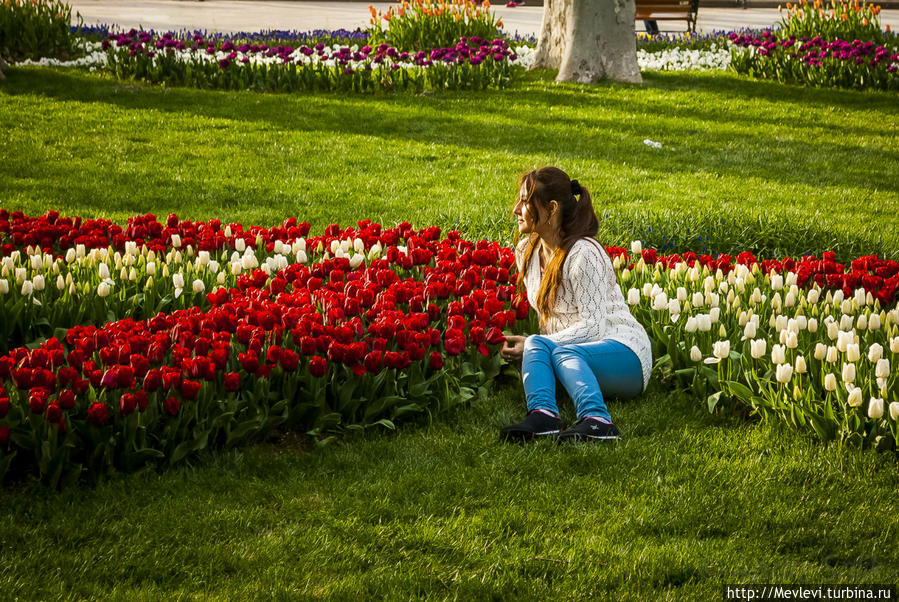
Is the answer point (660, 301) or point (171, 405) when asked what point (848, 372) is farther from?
point (171, 405)

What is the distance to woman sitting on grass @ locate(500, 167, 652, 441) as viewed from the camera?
12.9 ft

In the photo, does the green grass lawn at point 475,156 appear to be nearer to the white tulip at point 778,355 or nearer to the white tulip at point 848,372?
the white tulip at point 778,355

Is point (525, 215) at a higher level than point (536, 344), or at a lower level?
higher

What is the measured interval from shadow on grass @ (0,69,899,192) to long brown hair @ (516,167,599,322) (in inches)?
184

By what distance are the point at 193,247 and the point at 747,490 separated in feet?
10.6

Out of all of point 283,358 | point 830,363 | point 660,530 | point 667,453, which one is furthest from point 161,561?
point 830,363

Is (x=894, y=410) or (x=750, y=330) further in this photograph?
(x=750, y=330)

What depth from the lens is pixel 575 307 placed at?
4098 millimetres

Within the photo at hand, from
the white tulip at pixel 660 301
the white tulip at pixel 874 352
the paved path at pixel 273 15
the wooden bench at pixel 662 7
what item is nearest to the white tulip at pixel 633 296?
the white tulip at pixel 660 301

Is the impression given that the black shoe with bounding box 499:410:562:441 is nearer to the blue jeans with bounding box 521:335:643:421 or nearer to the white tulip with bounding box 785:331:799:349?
the blue jeans with bounding box 521:335:643:421

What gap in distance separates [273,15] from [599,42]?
1470cm

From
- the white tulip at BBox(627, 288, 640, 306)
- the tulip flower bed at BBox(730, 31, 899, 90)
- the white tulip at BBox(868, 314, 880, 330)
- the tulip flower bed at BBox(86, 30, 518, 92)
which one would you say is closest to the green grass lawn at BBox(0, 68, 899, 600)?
the white tulip at BBox(627, 288, 640, 306)

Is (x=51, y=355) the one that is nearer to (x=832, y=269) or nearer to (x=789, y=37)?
(x=832, y=269)

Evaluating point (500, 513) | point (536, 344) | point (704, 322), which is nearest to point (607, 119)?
point (704, 322)
